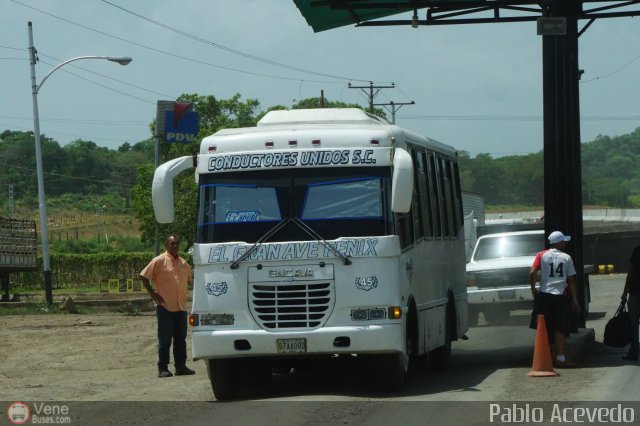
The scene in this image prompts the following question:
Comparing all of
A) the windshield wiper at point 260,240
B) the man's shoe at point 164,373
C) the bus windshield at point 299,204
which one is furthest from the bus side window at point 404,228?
the man's shoe at point 164,373

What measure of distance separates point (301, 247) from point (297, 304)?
623 mm

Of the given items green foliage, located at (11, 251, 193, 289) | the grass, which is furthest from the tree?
the grass

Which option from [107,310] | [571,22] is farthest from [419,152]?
[107,310]

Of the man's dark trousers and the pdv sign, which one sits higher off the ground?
the pdv sign

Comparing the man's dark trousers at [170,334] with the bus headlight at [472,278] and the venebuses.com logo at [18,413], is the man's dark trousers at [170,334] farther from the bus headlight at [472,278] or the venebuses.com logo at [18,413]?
the bus headlight at [472,278]

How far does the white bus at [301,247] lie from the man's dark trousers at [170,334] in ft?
7.35

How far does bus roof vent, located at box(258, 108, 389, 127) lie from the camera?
1491cm

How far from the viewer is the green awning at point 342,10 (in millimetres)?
18812

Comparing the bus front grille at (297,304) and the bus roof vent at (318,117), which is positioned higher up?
the bus roof vent at (318,117)

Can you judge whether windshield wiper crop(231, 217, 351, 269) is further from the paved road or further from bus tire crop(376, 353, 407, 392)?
the paved road

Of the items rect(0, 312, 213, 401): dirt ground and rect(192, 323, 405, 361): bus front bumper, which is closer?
rect(192, 323, 405, 361): bus front bumper

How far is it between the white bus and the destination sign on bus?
0.04 ft

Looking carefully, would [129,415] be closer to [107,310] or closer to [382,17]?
[382,17]

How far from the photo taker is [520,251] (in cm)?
2588
